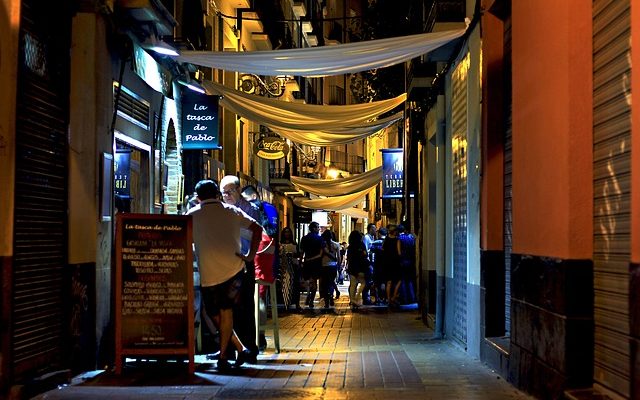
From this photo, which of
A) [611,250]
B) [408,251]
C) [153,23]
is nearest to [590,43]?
[611,250]

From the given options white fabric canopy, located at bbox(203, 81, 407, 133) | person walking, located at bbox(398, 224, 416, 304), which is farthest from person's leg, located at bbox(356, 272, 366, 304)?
white fabric canopy, located at bbox(203, 81, 407, 133)

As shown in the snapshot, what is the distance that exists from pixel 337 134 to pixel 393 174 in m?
6.23

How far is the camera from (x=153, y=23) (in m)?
10.6

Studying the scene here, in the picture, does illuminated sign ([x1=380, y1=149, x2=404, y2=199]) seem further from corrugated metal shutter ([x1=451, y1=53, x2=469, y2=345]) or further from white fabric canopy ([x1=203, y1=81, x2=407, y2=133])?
corrugated metal shutter ([x1=451, y1=53, x2=469, y2=345])

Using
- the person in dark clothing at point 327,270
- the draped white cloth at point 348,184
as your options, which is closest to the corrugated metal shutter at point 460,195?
the person in dark clothing at point 327,270

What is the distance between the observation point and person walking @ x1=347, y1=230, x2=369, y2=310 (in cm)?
2039

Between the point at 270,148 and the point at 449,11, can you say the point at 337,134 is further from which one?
the point at 270,148

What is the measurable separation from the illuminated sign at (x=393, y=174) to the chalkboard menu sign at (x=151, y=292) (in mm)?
→ 13447

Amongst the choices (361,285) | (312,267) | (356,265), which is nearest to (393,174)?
(356,265)

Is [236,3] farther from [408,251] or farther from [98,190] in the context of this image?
[98,190]

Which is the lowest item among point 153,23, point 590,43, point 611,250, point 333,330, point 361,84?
point 333,330

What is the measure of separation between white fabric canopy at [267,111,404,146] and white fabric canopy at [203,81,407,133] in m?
0.46

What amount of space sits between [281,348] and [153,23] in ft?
15.1

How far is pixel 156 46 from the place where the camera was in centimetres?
1079
